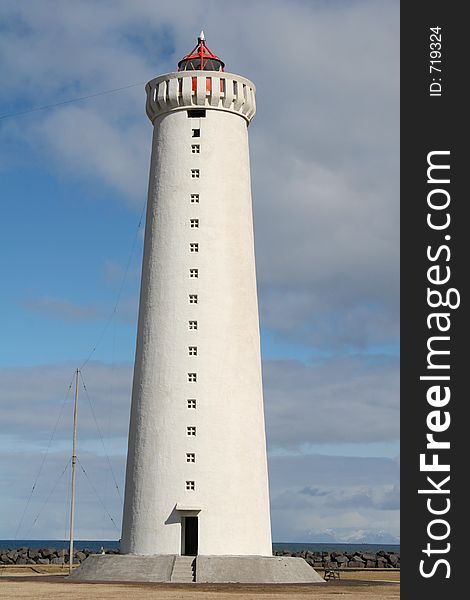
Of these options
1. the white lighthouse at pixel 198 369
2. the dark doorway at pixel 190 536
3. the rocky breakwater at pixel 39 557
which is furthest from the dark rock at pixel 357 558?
the dark doorway at pixel 190 536

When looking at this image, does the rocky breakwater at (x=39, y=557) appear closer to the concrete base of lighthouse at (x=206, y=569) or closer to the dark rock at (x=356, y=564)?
the dark rock at (x=356, y=564)

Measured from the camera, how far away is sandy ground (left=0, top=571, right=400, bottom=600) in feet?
113

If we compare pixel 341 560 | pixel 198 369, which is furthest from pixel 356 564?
pixel 198 369

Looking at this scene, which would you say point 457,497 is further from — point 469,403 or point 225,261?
point 225,261

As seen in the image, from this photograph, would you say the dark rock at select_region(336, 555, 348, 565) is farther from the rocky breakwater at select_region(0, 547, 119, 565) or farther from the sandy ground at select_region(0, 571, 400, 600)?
the sandy ground at select_region(0, 571, 400, 600)

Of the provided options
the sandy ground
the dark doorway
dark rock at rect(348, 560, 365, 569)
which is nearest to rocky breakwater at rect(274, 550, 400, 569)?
dark rock at rect(348, 560, 365, 569)

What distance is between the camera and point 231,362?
4634 centimetres

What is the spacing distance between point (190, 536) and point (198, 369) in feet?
23.8

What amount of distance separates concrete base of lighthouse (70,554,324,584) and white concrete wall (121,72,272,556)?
109 cm

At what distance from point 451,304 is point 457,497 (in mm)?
5314

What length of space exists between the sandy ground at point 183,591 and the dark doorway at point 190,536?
4.56m

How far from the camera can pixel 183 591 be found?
37.8m

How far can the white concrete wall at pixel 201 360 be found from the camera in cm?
4534

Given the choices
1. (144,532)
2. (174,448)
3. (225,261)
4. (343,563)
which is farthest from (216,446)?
(343,563)
